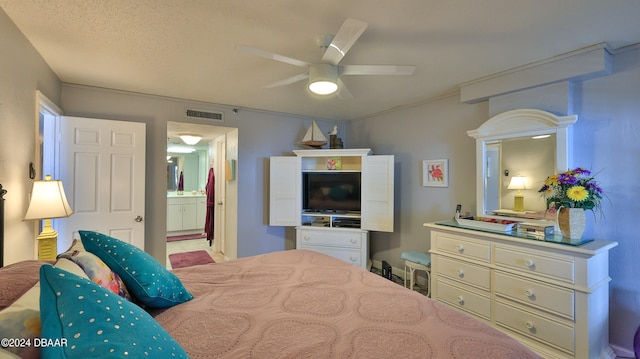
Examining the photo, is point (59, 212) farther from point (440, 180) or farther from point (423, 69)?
point (440, 180)

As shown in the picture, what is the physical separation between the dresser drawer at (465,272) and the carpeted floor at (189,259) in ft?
11.7

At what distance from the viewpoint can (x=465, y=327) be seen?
3.87 feet

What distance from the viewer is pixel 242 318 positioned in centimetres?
125

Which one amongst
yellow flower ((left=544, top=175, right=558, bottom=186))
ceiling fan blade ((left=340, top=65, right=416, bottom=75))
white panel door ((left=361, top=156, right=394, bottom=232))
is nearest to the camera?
ceiling fan blade ((left=340, top=65, right=416, bottom=75))

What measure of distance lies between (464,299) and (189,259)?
4.24 meters

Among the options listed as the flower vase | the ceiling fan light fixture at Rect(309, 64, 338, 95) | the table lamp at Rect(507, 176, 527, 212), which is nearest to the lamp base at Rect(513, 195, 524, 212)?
the table lamp at Rect(507, 176, 527, 212)

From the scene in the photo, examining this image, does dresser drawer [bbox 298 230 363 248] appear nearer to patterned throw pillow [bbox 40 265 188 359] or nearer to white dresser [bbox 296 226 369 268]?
white dresser [bbox 296 226 369 268]

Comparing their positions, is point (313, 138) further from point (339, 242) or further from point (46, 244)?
point (46, 244)

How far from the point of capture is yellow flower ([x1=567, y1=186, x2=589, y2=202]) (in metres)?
2.08

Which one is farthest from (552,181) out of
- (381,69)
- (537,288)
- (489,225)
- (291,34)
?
(291,34)

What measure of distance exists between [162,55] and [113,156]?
56.8 inches

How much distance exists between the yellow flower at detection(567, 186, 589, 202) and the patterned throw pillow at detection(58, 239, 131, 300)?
114 inches

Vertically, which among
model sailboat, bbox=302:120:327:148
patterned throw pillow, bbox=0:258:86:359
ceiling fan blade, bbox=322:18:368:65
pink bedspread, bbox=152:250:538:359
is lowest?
pink bedspread, bbox=152:250:538:359

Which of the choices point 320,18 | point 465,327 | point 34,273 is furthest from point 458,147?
point 34,273
